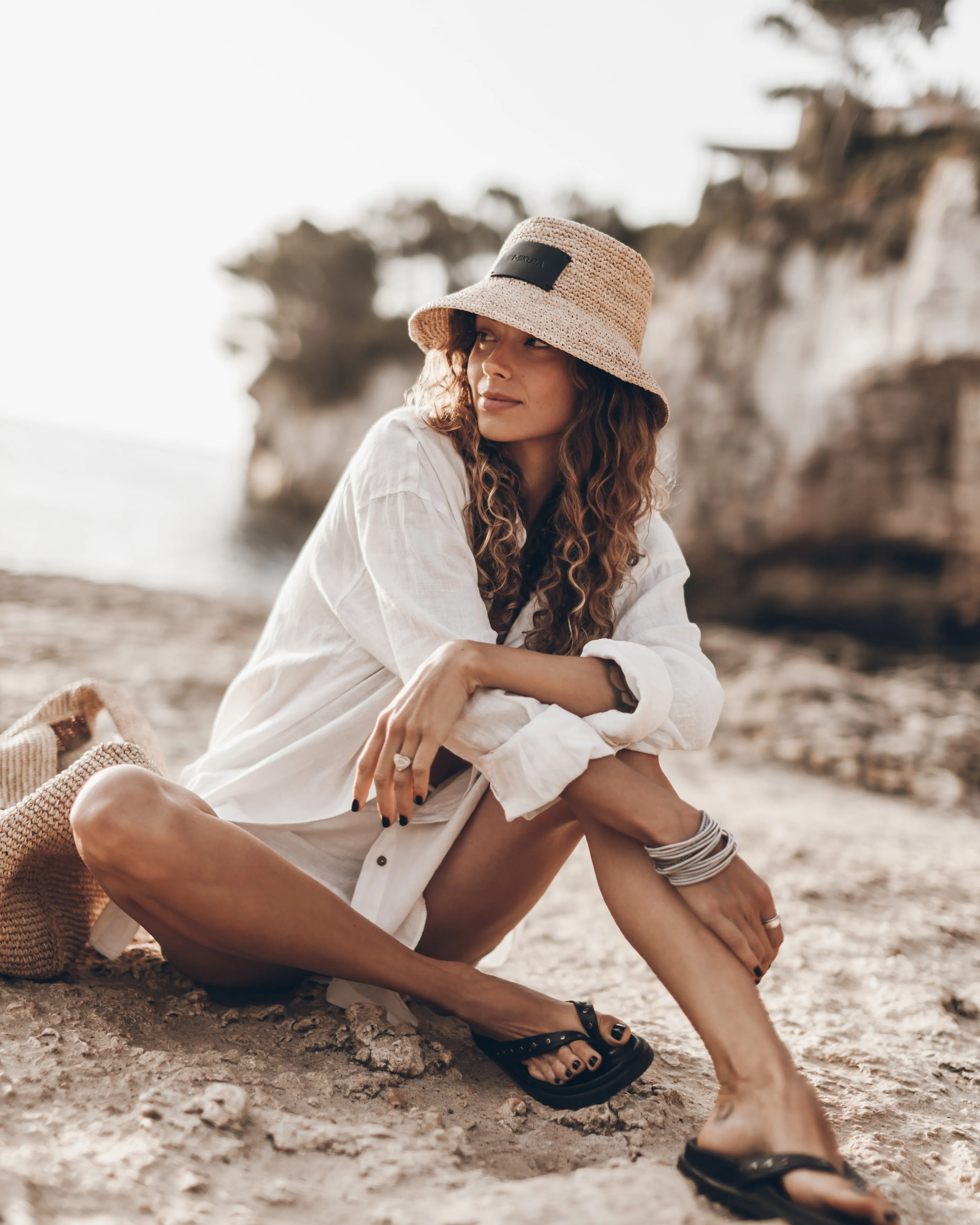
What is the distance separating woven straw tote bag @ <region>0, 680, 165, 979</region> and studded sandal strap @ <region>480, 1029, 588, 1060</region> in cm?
77

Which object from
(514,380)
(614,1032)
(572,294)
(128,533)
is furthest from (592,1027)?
(128,533)

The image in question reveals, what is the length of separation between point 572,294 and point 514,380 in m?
0.21

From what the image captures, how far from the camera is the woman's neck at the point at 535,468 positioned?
77.2 inches

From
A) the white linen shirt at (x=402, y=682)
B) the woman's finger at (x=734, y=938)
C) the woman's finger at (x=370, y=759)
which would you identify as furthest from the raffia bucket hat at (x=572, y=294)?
the woman's finger at (x=734, y=938)

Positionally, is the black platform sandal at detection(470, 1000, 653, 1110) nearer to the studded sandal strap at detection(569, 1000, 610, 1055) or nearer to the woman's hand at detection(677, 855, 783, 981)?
the studded sandal strap at detection(569, 1000, 610, 1055)

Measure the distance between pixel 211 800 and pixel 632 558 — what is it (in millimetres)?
983

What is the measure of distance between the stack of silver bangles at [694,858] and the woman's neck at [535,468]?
2.72 feet

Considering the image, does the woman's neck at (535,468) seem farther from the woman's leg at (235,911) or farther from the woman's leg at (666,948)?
the woman's leg at (235,911)

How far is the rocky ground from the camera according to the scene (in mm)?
1112

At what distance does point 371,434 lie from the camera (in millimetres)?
1854

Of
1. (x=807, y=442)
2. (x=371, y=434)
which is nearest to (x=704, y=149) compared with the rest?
(x=807, y=442)

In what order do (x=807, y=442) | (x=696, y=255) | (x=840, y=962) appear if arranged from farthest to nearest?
(x=696, y=255), (x=807, y=442), (x=840, y=962)

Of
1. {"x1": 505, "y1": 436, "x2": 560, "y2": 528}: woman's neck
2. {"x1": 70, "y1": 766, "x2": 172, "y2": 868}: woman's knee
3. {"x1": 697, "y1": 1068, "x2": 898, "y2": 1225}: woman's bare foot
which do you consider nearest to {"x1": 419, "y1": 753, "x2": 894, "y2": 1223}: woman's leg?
{"x1": 697, "y1": 1068, "x2": 898, "y2": 1225}: woman's bare foot

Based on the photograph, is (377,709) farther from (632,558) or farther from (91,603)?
(91,603)
